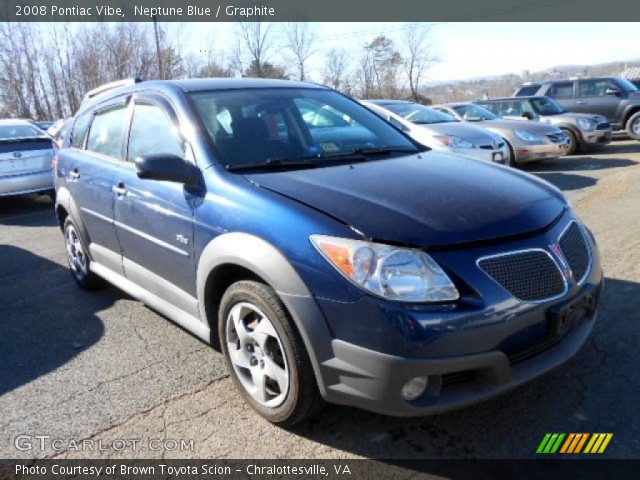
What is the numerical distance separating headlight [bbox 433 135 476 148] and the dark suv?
25.3ft

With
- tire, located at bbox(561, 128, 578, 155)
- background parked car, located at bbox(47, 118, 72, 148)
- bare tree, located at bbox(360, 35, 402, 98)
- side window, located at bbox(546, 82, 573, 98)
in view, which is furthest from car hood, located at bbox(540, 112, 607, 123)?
bare tree, located at bbox(360, 35, 402, 98)

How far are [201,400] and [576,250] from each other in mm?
2163

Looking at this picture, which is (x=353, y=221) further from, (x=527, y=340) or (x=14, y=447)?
(x=14, y=447)

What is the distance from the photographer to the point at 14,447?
2631 mm

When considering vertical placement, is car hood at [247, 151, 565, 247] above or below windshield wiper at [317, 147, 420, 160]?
below

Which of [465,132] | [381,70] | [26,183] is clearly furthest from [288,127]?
[381,70]

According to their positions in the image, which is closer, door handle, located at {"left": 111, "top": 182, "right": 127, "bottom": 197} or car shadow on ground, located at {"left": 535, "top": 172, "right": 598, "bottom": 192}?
door handle, located at {"left": 111, "top": 182, "right": 127, "bottom": 197}

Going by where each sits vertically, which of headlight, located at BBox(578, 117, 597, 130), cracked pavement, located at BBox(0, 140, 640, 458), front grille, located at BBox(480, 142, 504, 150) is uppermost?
headlight, located at BBox(578, 117, 597, 130)

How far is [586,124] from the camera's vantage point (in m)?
11.9

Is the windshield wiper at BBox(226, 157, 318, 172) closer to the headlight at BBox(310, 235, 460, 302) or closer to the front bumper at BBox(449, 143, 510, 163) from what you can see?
the headlight at BBox(310, 235, 460, 302)

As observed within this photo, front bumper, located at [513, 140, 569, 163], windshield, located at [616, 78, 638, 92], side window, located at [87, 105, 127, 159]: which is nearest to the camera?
side window, located at [87, 105, 127, 159]

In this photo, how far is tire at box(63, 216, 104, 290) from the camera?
4.61 meters

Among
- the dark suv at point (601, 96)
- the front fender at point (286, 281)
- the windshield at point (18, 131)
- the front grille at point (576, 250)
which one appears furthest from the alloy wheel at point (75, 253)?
the dark suv at point (601, 96)

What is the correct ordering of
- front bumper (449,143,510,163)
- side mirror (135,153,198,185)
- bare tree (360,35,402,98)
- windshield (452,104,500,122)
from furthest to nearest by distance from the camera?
bare tree (360,35,402,98)
windshield (452,104,500,122)
front bumper (449,143,510,163)
side mirror (135,153,198,185)
